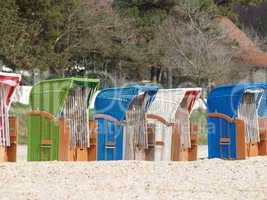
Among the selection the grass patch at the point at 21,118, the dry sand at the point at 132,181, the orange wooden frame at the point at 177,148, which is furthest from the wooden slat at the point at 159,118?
the grass patch at the point at 21,118

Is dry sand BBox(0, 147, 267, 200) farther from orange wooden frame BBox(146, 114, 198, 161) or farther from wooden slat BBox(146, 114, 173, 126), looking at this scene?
wooden slat BBox(146, 114, 173, 126)

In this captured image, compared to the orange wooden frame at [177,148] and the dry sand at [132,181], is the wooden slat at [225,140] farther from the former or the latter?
the dry sand at [132,181]

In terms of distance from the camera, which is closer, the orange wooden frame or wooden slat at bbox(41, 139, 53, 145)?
wooden slat at bbox(41, 139, 53, 145)

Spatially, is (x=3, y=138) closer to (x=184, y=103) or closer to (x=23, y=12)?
(x=184, y=103)

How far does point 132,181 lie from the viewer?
9781mm

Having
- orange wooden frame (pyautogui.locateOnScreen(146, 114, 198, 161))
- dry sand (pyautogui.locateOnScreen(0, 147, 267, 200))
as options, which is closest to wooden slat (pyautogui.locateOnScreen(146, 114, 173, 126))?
orange wooden frame (pyautogui.locateOnScreen(146, 114, 198, 161))

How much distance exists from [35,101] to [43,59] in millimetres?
21949

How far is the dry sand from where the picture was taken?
873 cm

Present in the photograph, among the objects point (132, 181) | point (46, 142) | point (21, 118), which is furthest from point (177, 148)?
point (21, 118)

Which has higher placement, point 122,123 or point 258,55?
point 258,55

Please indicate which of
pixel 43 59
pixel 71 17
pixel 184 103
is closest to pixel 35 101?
pixel 184 103

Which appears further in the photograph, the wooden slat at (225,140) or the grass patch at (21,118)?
the grass patch at (21,118)

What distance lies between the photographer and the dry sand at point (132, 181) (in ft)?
28.6

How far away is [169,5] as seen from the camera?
47531 mm
